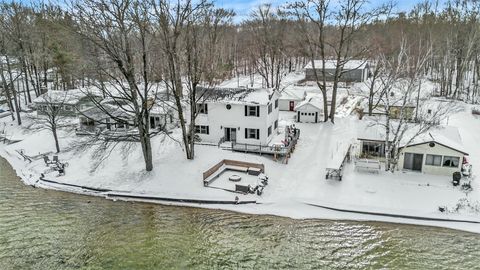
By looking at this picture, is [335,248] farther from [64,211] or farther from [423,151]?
[64,211]

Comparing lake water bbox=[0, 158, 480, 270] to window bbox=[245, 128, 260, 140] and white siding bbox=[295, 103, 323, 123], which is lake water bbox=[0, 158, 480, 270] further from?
white siding bbox=[295, 103, 323, 123]

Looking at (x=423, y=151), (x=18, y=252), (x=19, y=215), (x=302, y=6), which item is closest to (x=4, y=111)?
(x=19, y=215)

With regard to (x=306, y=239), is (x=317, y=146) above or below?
above

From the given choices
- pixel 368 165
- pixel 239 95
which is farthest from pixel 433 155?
pixel 239 95

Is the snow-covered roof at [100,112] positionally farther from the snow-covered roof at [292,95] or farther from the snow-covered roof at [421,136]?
the snow-covered roof at [421,136]

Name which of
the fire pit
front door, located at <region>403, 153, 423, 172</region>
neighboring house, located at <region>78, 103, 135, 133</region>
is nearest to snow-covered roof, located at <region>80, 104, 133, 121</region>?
neighboring house, located at <region>78, 103, 135, 133</region>
